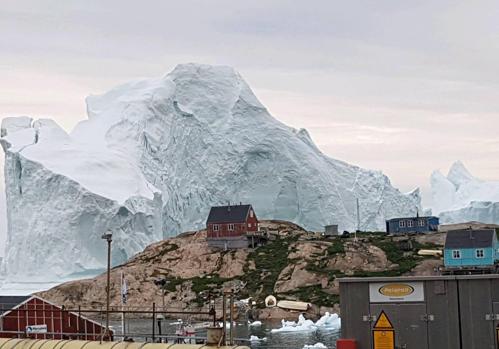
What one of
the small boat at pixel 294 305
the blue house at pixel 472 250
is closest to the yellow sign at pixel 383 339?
the blue house at pixel 472 250

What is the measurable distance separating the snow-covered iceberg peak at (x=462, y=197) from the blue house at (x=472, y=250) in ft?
202

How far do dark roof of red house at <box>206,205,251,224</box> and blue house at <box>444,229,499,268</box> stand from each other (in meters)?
25.7

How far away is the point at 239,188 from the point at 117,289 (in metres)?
28.8

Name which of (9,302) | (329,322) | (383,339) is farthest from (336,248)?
(383,339)

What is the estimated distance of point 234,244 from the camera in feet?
291

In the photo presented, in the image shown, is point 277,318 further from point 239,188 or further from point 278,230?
point 239,188

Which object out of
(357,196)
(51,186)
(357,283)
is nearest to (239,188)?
(357,196)

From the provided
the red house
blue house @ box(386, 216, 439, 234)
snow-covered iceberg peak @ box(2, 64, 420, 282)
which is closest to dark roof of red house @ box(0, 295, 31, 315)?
snow-covered iceberg peak @ box(2, 64, 420, 282)

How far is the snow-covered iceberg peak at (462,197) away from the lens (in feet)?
432

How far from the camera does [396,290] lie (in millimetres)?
19109

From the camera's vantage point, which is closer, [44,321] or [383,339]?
[383,339]

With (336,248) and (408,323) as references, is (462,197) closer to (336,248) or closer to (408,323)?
(336,248)

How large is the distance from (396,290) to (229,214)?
7062 centimetres

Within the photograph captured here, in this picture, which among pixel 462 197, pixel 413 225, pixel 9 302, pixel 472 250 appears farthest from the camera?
pixel 462 197
